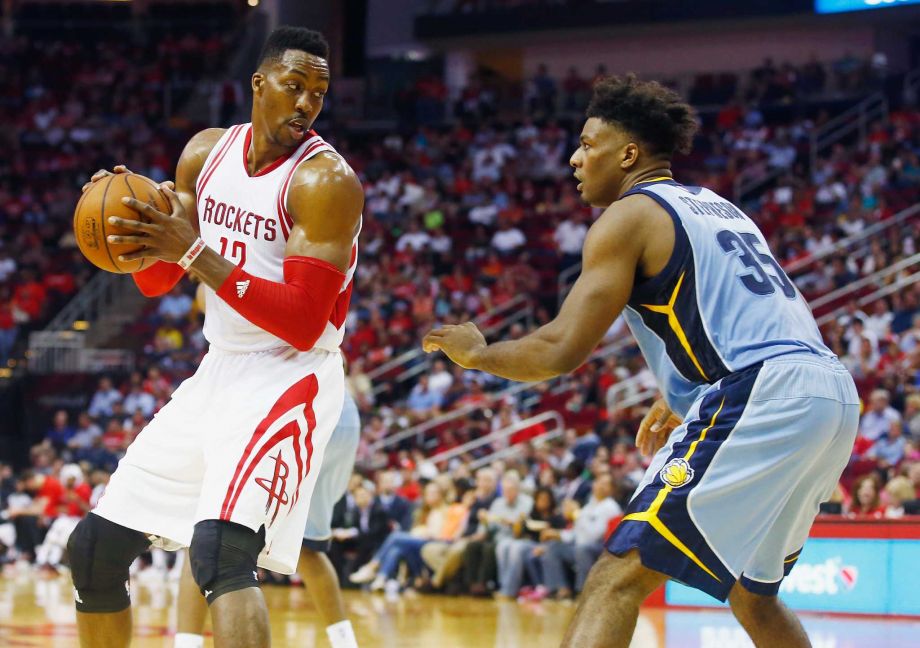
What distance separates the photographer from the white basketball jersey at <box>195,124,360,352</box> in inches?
168

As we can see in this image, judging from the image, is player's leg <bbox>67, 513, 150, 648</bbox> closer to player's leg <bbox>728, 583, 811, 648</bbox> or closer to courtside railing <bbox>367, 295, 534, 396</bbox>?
player's leg <bbox>728, 583, 811, 648</bbox>

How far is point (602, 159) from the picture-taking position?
404 cm

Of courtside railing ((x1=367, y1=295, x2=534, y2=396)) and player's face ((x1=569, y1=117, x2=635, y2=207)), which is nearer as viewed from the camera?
player's face ((x1=569, y1=117, x2=635, y2=207))

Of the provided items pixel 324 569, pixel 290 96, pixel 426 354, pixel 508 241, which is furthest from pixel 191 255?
pixel 508 241

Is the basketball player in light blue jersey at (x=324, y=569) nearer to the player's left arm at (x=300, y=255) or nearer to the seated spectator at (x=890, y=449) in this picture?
the player's left arm at (x=300, y=255)

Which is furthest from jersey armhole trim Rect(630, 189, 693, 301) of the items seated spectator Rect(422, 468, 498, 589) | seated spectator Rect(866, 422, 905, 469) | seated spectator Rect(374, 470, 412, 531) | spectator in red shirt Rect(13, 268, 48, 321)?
spectator in red shirt Rect(13, 268, 48, 321)

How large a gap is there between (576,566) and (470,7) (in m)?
16.5

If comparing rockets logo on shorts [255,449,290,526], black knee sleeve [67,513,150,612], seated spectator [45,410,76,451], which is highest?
rockets logo on shorts [255,449,290,526]

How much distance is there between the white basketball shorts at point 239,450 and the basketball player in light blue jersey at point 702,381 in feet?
1.90

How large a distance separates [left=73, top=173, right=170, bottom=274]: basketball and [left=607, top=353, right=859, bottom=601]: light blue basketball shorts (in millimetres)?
1715

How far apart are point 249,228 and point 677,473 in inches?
63.9

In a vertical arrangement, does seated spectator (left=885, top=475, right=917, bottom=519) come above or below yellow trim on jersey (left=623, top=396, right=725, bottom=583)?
below

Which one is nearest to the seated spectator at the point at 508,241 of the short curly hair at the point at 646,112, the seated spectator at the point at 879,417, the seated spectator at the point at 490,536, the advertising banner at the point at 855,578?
the seated spectator at the point at 490,536

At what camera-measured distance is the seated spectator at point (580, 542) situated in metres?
11.2
